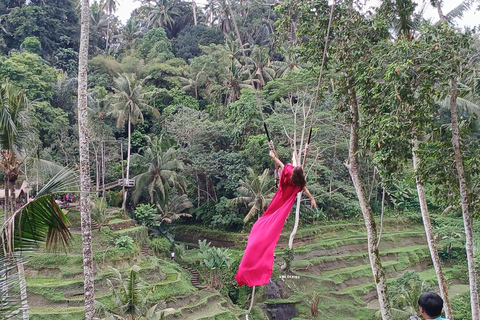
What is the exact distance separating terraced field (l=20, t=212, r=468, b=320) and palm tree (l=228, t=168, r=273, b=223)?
1.94 metres

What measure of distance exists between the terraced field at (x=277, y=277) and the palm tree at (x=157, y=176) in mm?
2519

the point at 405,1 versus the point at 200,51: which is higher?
the point at 200,51

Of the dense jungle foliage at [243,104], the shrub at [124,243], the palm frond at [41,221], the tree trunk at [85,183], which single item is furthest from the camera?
the shrub at [124,243]

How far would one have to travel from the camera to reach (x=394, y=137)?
479 cm

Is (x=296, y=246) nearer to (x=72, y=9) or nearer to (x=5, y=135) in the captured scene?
(x=5, y=135)

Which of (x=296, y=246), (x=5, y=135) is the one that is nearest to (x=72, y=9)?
(x=296, y=246)

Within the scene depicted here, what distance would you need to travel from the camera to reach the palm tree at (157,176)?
685 inches

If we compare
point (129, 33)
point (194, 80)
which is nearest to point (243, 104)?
point (194, 80)

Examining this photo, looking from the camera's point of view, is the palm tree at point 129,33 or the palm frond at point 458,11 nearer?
the palm frond at point 458,11

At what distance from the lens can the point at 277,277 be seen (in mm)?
14562

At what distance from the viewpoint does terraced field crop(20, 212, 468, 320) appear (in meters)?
11.0

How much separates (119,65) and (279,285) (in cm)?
1617

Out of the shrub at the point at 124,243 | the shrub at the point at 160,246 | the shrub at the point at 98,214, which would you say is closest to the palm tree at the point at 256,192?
the shrub at the point at 160,246

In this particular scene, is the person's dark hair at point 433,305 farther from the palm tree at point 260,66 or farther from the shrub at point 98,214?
the palm tree at point 260,66
